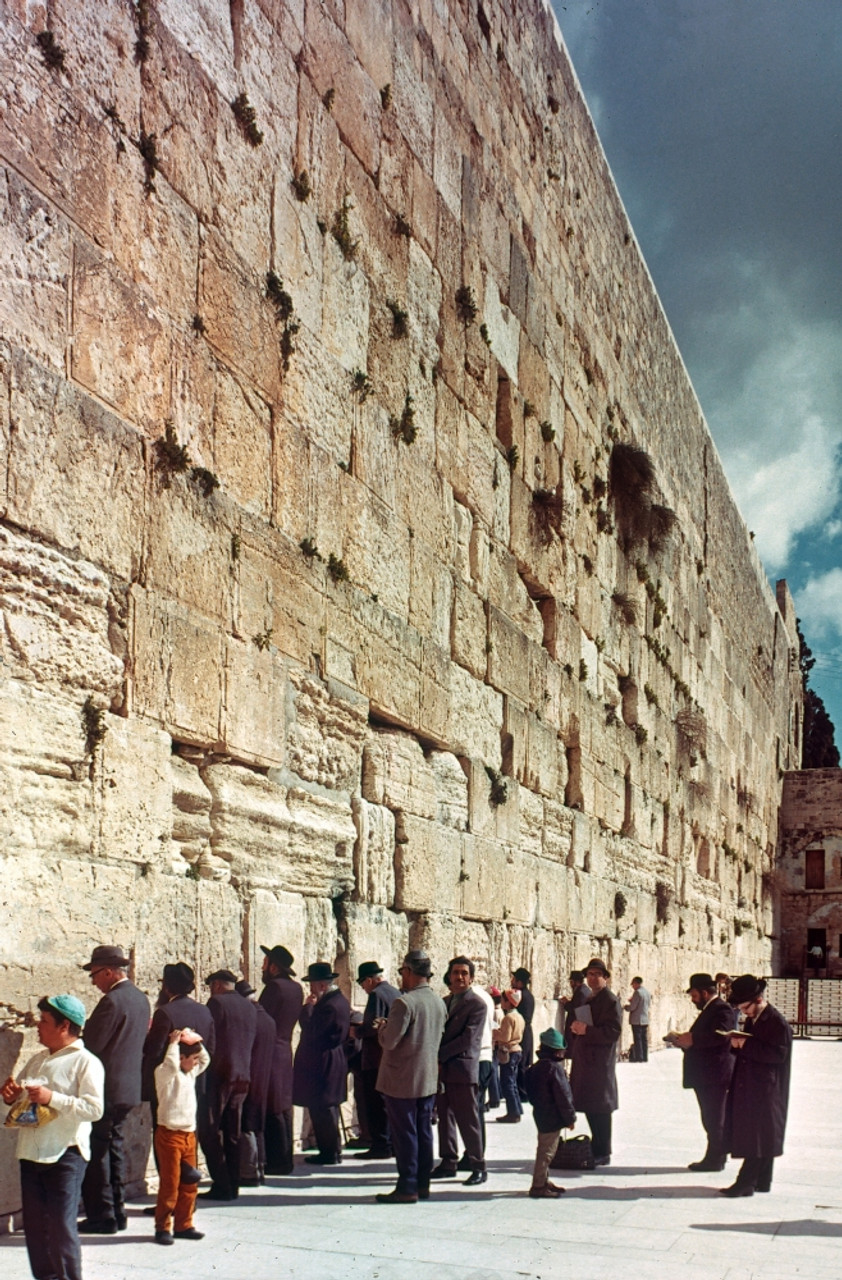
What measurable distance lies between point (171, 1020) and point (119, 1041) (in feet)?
0.98

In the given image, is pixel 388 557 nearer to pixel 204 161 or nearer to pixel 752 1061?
pixel 204 161

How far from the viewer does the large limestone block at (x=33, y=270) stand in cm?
535

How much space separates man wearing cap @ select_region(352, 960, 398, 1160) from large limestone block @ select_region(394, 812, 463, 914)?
1.02 meters

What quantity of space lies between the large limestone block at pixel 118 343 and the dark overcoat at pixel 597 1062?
3.91 m

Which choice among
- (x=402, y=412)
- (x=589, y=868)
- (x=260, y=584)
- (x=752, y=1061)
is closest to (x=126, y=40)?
(x=260, y=584)

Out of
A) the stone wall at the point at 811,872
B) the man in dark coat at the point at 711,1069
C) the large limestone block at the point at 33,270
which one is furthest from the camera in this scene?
the stone wall at the point at 811,872

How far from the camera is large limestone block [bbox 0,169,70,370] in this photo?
5352 millimetres

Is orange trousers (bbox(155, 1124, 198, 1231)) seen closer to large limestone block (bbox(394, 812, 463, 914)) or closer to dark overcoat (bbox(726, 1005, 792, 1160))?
dark overcoat (bbox(726, 1005, 792, 1160))

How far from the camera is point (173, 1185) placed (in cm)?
497

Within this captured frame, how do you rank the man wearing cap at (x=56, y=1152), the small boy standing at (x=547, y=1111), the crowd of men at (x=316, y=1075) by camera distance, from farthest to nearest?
the small boy standing at (x=547, y=1111)
the crowd of men at (x=316, y=1075)
the man wearing cap at (x=56, y=1152)

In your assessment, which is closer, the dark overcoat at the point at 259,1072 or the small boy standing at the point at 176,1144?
the small boy standing at the point at 176,1144

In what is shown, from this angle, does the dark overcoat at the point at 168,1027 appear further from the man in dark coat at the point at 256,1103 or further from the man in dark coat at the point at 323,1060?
the man in dark coat at the point at 323,1060

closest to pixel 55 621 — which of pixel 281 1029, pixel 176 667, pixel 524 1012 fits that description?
pixel 176 667

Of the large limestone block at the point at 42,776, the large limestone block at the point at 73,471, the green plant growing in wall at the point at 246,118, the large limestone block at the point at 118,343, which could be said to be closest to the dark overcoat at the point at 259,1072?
the large limestone block at the point at 42,776
